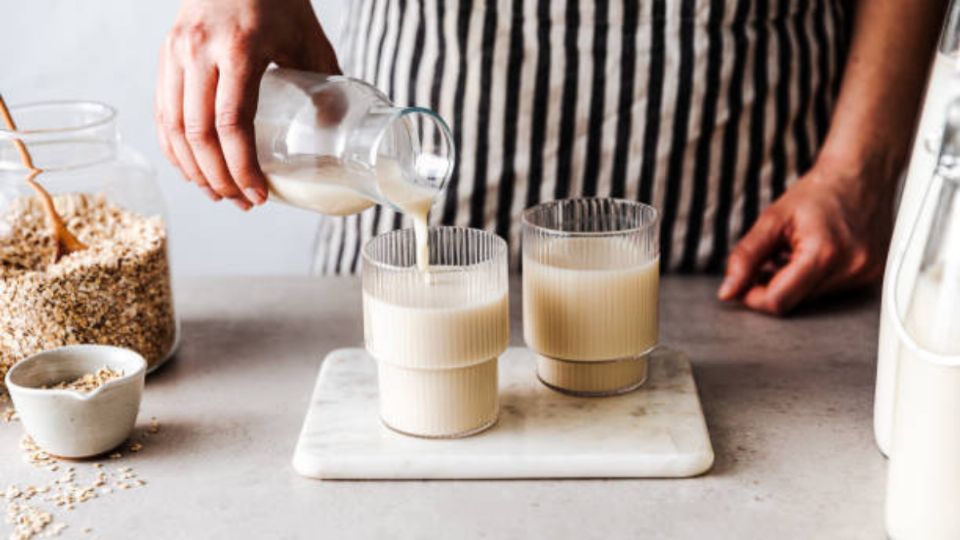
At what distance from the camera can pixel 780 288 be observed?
4.44ft

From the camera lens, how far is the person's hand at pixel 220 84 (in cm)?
105

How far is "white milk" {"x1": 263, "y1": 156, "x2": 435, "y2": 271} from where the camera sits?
40.6 inches

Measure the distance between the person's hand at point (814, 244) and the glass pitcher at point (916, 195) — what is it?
1.01 ft

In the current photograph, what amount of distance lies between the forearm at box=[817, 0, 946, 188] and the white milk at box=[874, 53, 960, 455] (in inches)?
18.3

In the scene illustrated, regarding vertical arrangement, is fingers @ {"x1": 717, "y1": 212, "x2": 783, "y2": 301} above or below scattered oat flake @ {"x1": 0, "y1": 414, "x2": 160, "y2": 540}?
above

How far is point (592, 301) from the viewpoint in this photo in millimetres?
1103

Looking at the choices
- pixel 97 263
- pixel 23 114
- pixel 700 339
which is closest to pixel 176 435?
pixel 97 263

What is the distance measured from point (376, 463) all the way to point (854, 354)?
559mm

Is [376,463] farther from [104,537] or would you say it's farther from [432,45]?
[432,45]

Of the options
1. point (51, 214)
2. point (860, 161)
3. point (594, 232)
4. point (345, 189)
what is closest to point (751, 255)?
point (860, 161)

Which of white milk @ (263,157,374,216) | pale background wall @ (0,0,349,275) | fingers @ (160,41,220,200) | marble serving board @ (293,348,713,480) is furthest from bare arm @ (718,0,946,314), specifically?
pale background wall @ (0,0,349,275)

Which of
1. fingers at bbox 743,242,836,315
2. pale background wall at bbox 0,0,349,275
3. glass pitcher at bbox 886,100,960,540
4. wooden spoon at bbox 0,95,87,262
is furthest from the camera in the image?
pale background wall at bbox 0,0,349,275

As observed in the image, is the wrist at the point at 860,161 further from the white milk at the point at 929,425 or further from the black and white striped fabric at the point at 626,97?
the white milk at the point at 929,425

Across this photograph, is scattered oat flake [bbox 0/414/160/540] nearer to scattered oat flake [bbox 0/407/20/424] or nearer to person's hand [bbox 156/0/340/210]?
scattered oat flake [bbox 0/407/20/424]
